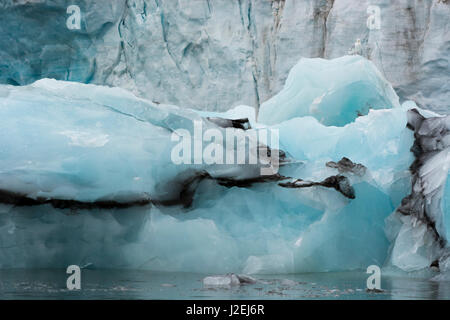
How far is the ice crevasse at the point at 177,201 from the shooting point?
332cm

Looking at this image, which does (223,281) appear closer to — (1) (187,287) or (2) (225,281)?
(2) (225,281)

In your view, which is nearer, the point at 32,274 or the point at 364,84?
the point at 32,274

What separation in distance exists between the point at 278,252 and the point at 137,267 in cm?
87

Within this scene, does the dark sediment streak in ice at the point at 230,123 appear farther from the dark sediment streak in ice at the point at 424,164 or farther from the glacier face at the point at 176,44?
the glacier face at the point at 176,44

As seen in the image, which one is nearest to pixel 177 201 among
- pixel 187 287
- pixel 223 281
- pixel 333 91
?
pixel 223 281

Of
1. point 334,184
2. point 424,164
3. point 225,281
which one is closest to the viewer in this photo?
point 225,281

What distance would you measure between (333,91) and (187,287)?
395 cm

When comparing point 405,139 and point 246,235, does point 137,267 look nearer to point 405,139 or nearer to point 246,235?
point 246,235

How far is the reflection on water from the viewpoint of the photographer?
228cm

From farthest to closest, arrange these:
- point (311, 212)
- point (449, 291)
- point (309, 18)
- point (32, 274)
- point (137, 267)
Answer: point (309, 18) → point (311, 212) → point (137, 267) → point (32, 274) → point (449, 291)

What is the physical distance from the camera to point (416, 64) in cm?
897

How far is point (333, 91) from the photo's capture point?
6.03m

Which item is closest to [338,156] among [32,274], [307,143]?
[307,143]

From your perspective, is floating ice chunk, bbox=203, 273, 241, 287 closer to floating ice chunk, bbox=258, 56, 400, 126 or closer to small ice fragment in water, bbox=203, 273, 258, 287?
small ice fragment in water, bbox=203, 273, 258, 287
